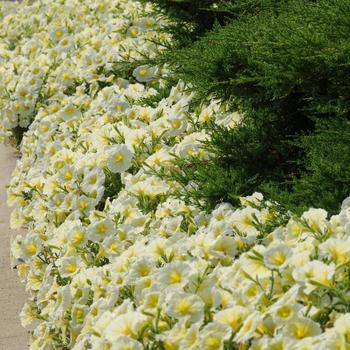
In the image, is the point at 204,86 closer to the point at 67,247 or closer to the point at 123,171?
the point at 123,171

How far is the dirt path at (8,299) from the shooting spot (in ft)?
12.3

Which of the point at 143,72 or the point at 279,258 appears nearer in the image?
the point at 279,258

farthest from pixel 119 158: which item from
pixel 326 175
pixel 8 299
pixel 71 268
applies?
pixel 326 175

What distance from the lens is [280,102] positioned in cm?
365

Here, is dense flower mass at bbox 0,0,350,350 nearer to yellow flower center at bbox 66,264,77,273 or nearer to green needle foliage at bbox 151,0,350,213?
yellow flower center at bbox 66,264,77,273

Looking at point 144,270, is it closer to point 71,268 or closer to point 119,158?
point 71,268

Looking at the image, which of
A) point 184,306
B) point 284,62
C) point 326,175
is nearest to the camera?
point 184,306

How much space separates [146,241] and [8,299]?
1292mm

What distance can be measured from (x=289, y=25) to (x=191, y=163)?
0.78 meters

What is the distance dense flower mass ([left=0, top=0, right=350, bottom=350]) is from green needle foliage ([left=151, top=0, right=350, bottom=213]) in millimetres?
129

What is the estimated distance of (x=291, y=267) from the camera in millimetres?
2500

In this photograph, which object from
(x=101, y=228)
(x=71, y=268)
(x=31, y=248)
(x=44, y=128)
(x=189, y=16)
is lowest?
(x=44, y=128)

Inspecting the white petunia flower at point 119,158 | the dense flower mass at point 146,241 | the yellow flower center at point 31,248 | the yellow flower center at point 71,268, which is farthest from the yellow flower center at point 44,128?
the yellow flower center at point 71,268

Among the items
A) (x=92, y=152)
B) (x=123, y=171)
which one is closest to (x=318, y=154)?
(x=123, y=171)
